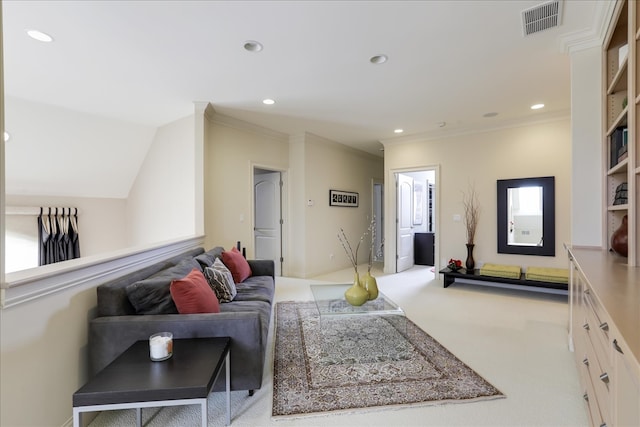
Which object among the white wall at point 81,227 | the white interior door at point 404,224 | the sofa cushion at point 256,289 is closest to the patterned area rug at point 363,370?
the sofa cushion at point 256,289

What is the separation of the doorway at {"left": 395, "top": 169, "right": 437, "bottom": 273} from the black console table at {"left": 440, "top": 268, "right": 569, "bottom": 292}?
35.1 inches

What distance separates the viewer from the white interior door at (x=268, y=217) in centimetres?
536

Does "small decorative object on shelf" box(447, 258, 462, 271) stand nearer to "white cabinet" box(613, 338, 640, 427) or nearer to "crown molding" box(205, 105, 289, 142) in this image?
"crown molding" box(205, 105, 289, 142)

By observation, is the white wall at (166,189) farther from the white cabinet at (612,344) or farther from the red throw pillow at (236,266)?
the white cabinet at (612,344)

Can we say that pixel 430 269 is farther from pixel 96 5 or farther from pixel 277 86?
pixel 96 5

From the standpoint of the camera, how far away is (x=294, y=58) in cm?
269

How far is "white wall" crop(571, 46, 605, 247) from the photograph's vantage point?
7.61 ft

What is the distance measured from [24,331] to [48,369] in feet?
0.86

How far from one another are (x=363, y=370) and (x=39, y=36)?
11.5ft

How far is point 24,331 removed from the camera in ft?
4.47

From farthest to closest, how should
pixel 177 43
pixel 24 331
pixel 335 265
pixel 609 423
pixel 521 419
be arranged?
pixel 335 265, pixel 177 43, pixel 521 419, pixel 24 331, pixel 609 423

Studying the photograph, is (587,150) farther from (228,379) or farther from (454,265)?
(228,379)

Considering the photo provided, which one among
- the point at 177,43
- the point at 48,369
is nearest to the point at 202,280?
the point at 48,369

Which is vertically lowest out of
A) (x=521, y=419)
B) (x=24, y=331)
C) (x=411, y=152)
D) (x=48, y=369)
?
(x=521, y=419)
